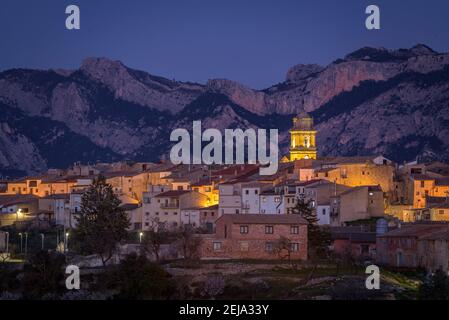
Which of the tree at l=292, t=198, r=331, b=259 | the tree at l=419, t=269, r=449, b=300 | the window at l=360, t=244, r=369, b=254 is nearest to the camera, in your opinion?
the tree at l=419, t=269, r=449, b=300

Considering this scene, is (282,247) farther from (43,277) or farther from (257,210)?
(257,210)

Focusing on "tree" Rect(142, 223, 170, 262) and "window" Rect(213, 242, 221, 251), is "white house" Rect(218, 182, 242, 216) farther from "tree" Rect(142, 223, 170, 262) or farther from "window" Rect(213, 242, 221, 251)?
"window" Rect(213, 242, 221, 251)

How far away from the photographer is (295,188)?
84.9 meters

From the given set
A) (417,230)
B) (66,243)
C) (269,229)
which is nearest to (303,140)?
(66,243)

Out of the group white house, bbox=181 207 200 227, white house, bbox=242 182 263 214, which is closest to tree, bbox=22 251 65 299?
white house, bbox=181 207 200 227

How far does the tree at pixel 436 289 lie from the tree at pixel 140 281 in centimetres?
1158

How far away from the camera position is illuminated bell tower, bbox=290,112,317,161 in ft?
379

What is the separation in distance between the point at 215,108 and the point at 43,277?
105 meters

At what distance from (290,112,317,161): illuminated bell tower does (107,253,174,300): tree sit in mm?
53676

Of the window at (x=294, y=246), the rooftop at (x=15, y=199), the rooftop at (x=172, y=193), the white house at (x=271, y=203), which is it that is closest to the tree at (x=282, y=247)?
the window at (x=294, y=246)
